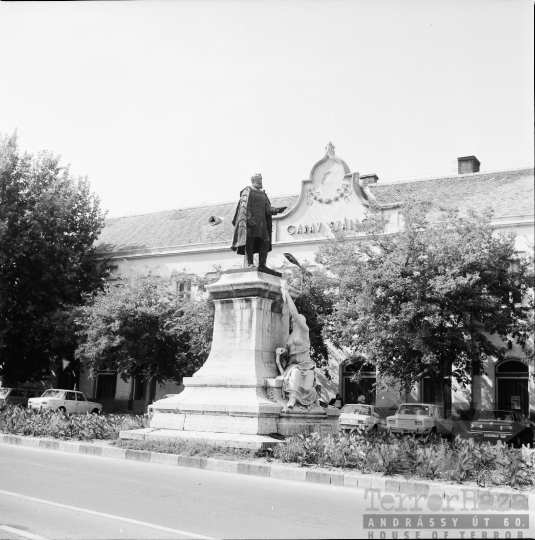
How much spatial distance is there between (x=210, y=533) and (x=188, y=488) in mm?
2886

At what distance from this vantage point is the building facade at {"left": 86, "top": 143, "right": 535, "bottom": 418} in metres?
30.8

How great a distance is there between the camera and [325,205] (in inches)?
1387

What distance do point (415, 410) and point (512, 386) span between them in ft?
24.0

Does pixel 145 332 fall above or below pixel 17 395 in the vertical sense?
above

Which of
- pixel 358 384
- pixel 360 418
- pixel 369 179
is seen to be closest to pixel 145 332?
pixel 360 418

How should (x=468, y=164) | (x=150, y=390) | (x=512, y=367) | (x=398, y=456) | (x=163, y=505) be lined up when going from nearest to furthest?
1. (x=163, y=505)
2. (x=398, y=456)
3. (x=512, y=367)
4. (x=150, y=390)
5. (x=468, y=164)

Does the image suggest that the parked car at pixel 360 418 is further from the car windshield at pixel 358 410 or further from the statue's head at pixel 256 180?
the statue's head at pixel 256 180

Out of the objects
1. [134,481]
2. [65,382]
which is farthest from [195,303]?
[134,481]

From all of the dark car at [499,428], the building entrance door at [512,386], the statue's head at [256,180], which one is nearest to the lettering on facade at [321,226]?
the building entrance door at [512,386]

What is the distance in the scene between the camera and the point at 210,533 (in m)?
6.60

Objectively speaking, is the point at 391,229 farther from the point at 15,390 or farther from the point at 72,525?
the point at 72,525

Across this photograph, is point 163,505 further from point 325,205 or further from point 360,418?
point 325,205

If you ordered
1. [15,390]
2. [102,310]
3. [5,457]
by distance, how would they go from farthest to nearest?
A: [15,390]
[102,310]
[5,457]

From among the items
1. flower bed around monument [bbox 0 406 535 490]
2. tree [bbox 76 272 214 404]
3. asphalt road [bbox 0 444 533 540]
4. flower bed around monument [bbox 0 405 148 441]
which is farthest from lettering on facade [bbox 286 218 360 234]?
asphalt road [bbox 0 444 533 540]
